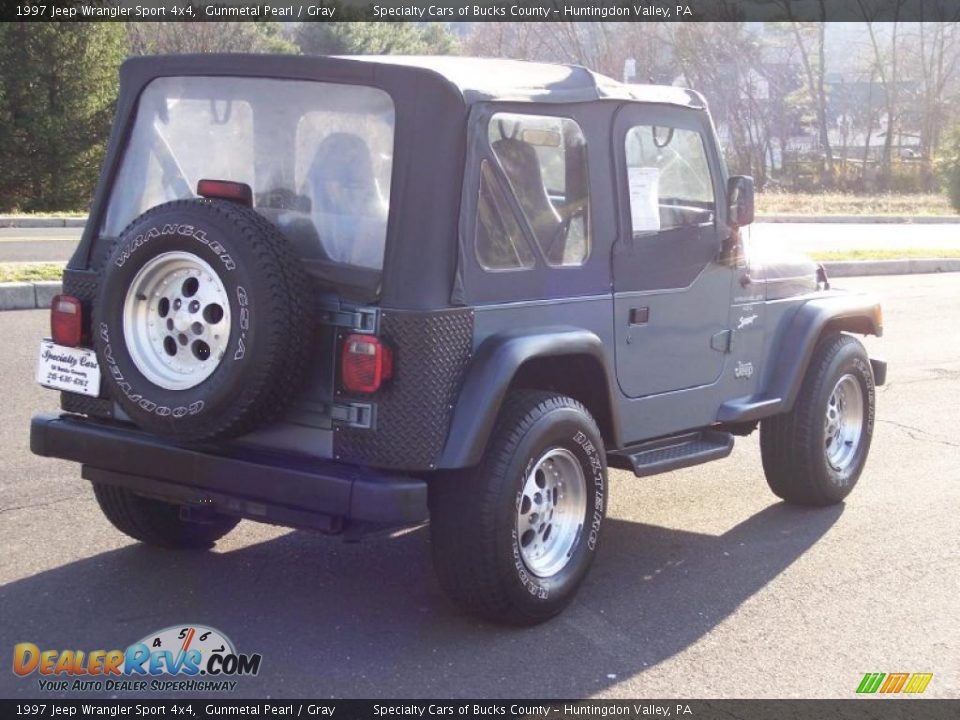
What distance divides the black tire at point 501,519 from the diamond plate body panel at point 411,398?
226 mm

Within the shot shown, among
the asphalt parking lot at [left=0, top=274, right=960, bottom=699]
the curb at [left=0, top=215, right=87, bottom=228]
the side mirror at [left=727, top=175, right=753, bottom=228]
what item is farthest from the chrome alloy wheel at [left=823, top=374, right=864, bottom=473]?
the curb at [left=0, top=215, right=87, bottom=228]

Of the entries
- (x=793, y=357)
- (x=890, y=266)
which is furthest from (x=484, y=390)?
(x=890, y=266)

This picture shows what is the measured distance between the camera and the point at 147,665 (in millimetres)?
4230

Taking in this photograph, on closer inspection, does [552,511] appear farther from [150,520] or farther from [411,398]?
[150,520]

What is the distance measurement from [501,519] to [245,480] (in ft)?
2.84

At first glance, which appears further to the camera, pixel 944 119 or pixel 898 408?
pixel 944 119

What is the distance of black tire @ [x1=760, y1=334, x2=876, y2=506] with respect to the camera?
6254 millimetres

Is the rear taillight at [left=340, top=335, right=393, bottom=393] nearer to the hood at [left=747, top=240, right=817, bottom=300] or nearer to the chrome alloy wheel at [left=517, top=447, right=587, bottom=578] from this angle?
the chrome alloy wheel at [left=517, top=447, right=587, bottom=578]

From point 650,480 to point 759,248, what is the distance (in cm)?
147

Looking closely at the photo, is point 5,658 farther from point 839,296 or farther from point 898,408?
point 898,408

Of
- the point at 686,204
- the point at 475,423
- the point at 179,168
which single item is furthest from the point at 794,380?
the point at 179,168

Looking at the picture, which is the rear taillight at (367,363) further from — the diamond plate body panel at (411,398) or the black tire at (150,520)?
the black tire at (150,520)

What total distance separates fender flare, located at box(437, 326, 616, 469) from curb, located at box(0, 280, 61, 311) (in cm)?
871

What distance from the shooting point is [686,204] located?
5.66 m
